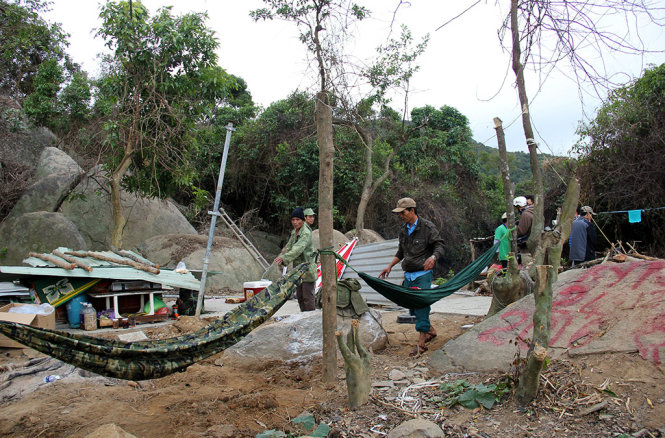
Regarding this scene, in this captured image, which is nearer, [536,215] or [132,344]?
[132,344]

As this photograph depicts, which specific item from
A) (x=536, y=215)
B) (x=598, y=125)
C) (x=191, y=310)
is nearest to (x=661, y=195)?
(x=598, y=125)

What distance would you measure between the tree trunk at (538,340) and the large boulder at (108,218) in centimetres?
953

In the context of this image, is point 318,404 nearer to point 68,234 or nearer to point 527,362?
point 527,362

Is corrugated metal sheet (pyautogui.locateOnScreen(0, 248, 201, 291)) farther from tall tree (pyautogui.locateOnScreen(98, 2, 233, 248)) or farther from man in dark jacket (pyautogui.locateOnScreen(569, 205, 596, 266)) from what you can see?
man in dark jacket (pyautogui.locateOnScreen(569, 205, 596, 266))

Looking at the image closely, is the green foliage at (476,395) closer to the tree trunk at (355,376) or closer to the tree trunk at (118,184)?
the tree trunk at (355,376)

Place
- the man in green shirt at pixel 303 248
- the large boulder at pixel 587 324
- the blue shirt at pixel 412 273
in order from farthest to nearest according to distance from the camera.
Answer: the man in green shirt at pixel 303 248, the blue shirt at pixel 412 273, the large boulder at pixel 587 324

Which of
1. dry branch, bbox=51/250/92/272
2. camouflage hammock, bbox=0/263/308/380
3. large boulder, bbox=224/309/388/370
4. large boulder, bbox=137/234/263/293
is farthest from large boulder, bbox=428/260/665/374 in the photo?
large boulder, bbox=137/234/263/293

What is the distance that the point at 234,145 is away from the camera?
46.1 ft

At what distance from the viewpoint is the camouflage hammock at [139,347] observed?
99.0 inches

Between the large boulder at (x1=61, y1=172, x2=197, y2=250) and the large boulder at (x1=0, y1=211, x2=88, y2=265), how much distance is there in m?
1.13

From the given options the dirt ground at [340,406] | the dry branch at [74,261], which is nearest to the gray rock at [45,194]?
the dry branch at [74,261]

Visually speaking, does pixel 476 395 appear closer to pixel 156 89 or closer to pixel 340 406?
pixel 340 406

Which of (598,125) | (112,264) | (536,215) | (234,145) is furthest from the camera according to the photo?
(234,145)

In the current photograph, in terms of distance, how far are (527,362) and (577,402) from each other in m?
0.31
